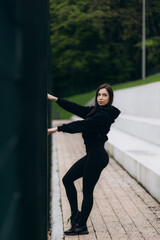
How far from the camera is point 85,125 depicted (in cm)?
400

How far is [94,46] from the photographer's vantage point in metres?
38.7

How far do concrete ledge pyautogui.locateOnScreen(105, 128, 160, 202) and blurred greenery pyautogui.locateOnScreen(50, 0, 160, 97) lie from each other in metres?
19.4

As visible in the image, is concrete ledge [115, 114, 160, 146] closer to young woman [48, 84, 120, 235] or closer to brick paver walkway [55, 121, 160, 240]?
brick paver walkway [55, 121, 160, 240]

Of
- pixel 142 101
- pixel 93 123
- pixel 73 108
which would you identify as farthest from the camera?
pixel 142 101

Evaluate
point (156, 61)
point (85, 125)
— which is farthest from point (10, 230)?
point (156, 61)

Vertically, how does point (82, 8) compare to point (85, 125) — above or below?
above

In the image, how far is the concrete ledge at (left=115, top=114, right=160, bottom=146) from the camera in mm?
9553

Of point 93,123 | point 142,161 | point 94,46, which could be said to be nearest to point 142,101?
point 142,161

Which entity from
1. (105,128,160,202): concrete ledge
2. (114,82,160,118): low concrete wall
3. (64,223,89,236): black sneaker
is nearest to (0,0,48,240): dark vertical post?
(64,223,89,236): black sneaker

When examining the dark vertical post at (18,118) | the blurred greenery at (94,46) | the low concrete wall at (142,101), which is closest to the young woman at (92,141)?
the dark vertical post at (18,118)

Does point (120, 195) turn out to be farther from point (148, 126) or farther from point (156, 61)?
point (156, 61)

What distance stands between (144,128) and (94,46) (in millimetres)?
29004

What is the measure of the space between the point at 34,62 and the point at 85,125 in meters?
2.60

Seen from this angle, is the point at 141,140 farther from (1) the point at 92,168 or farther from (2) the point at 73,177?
(1) the point at 92,168
